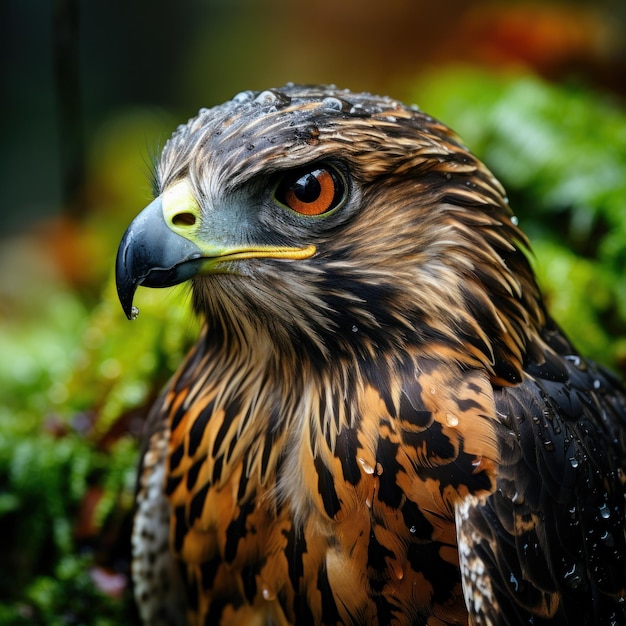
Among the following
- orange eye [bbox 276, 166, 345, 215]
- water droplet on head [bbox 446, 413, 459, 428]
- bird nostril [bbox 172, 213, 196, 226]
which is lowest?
water droplet on head [bbox 446, 413, 459, 428]

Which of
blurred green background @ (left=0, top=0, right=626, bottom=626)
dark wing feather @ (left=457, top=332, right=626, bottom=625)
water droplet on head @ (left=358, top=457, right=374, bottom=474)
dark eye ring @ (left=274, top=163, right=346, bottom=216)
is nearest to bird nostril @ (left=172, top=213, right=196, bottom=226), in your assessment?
dark eye ring @ (left=274, top=163, right=346, bottom=216)

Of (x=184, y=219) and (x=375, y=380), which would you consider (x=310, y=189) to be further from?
(x=375, y=380)

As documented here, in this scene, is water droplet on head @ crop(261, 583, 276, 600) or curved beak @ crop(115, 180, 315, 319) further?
water droplet on head @ crop(261, 583, 276, 600)

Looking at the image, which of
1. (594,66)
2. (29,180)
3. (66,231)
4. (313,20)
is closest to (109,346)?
(66,231)

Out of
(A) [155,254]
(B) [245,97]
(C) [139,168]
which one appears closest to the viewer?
(A) [155,254]

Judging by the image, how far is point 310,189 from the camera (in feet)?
6.47

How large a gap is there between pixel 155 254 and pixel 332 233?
0.48 metres

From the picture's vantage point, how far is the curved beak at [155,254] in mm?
1887

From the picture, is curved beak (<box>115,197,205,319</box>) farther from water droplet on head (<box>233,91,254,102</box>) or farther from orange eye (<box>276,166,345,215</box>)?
water droplet on head (<box>233,91,254,102</box>)

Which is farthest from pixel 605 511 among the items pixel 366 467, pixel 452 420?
pixel 366 467

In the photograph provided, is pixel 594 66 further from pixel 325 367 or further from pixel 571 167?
pixel 325 367

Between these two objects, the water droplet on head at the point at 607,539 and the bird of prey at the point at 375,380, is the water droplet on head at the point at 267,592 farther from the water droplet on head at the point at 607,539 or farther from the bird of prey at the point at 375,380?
the water droplet on head at the point at 607,539

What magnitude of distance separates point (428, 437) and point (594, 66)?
567 cm

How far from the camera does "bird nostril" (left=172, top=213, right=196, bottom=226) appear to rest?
1.93 m
